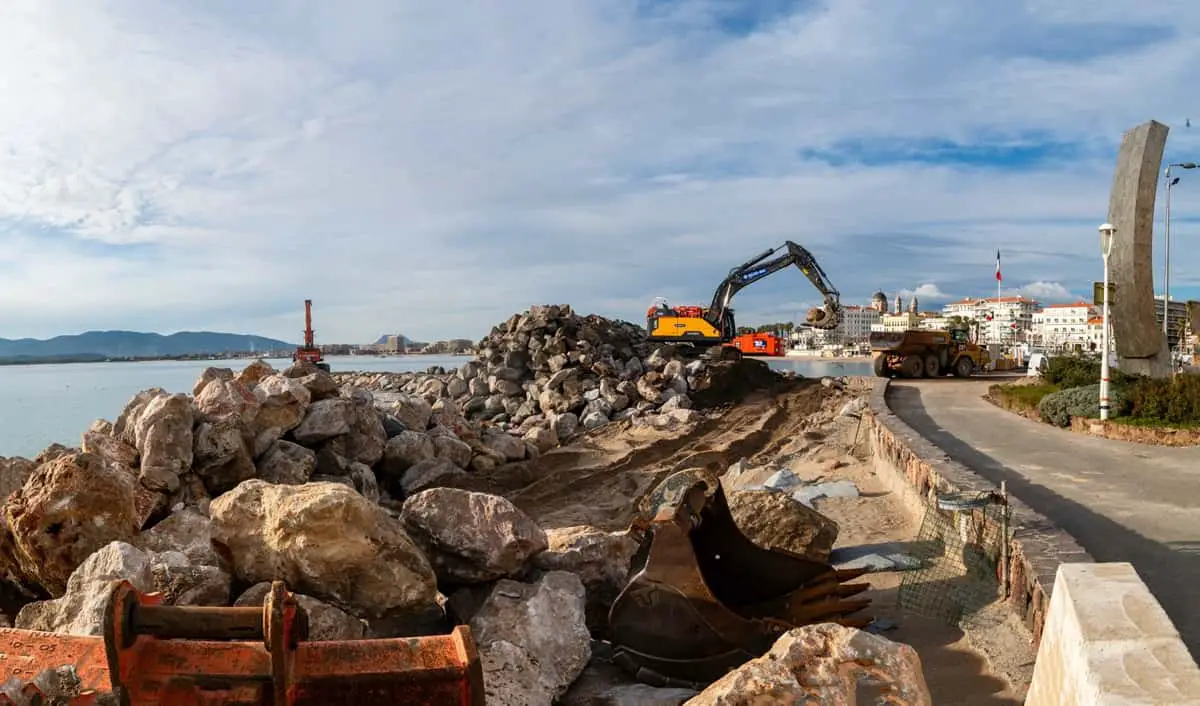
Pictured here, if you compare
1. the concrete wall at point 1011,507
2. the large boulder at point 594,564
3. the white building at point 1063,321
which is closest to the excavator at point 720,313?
the concrete wall at point 1011,507

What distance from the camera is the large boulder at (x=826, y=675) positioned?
2.90 m

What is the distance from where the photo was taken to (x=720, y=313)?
25.8 meters

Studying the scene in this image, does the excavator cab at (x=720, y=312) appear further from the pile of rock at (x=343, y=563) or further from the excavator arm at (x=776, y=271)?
the pile of rock at (x=343, y=563)

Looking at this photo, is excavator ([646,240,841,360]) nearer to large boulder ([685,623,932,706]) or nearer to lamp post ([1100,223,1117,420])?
lamp post ([1100,223,1117,420])

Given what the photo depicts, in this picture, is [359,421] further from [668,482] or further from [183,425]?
[668,482]

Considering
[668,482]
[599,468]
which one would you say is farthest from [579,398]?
[668,482]

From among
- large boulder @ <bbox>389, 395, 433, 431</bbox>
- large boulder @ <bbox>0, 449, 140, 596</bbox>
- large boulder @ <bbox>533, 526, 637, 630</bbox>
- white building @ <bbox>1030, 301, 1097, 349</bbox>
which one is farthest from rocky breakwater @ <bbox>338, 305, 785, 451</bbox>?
white building @ <bbox>1030, 301, 1097, 349</bbox>

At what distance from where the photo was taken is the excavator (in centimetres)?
2486

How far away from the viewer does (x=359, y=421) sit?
9.56 meters

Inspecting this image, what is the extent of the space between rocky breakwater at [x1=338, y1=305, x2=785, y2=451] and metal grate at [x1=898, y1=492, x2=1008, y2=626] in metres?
9.82

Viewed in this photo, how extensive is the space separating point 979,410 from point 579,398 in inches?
350

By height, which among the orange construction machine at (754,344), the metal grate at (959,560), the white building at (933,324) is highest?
the white building at (933,324)

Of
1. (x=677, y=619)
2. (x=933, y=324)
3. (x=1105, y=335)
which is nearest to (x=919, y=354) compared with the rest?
(x=1105, y=335)

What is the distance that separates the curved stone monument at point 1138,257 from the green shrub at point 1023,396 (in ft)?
4.64
